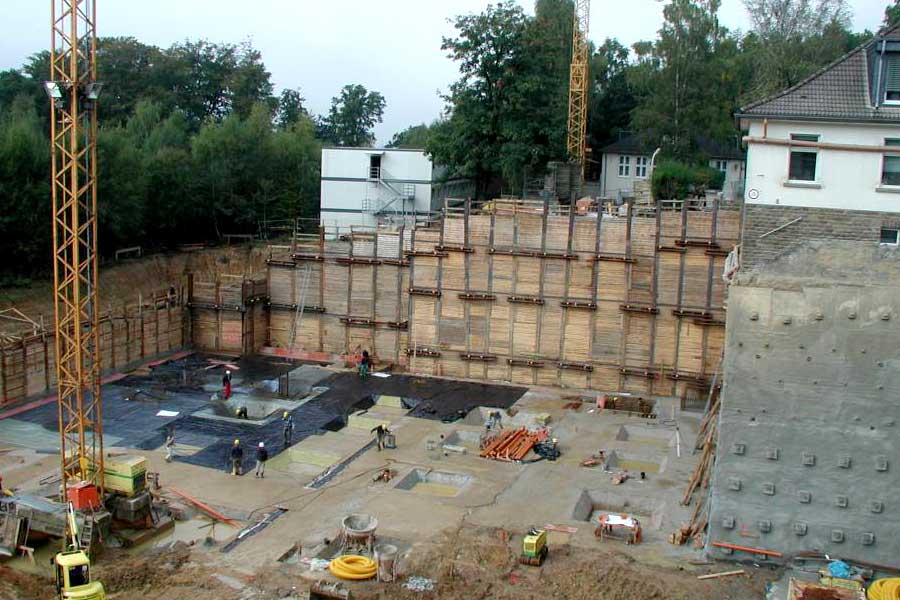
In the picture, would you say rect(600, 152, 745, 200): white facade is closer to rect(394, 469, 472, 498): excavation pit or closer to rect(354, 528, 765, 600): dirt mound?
rect(394, 469, 472, 498): excavation pit

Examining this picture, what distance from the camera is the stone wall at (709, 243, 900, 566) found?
18.8 m

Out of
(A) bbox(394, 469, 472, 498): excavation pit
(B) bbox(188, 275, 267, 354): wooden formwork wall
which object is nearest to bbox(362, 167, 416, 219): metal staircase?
(B) bbox(188, 275, 267, 354): wooden formwork wall

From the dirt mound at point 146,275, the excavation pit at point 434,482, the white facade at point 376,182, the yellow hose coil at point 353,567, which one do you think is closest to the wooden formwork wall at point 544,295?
the dirt mound at point 146,275

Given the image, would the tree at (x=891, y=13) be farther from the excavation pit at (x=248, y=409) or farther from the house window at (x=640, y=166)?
the excavation pit at (x=248, y=409)

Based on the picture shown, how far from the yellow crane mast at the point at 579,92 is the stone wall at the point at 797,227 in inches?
1258

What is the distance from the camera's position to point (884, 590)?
17.6 metres

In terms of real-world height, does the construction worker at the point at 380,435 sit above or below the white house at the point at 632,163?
below

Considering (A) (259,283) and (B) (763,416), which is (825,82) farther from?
(A) (259,283)

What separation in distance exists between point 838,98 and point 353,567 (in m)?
14.4

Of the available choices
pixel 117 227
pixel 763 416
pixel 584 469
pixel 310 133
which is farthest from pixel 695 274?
pixel 310 133

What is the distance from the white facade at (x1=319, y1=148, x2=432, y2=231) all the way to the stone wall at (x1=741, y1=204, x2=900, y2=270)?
30275 mm

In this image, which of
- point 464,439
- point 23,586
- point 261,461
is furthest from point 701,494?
point 23,586

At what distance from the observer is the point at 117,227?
45844mm

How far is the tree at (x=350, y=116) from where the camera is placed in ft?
338
